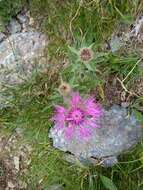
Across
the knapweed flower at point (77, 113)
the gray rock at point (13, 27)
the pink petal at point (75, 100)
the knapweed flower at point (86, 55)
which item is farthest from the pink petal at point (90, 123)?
the gray rock at point (13, 27)

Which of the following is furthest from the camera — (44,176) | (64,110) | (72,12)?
(44,176)

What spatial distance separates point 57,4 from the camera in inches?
96.3

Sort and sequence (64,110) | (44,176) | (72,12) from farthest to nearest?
(44,176) < (72,12) < (64,110)

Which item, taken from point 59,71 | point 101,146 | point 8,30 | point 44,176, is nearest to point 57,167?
point 44,176

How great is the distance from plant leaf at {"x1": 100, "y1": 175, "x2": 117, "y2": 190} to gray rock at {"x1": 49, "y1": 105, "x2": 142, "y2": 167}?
0.07m

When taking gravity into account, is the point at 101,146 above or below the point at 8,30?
below

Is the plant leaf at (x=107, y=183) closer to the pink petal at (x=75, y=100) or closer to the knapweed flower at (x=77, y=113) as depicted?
the knapweed flower at (x=77, y=113)

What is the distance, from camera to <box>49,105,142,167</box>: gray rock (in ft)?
7.98

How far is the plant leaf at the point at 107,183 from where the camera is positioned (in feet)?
7.91

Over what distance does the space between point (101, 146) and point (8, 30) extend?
2.46 ft

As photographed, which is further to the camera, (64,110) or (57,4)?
(57,4)

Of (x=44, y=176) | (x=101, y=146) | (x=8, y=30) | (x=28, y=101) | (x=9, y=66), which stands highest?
(x=8, y=30)

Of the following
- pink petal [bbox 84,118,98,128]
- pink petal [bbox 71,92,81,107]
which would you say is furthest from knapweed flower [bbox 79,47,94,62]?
pink petal [bbox 84,118,98,128]

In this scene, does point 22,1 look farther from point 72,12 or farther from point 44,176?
point 44,176
